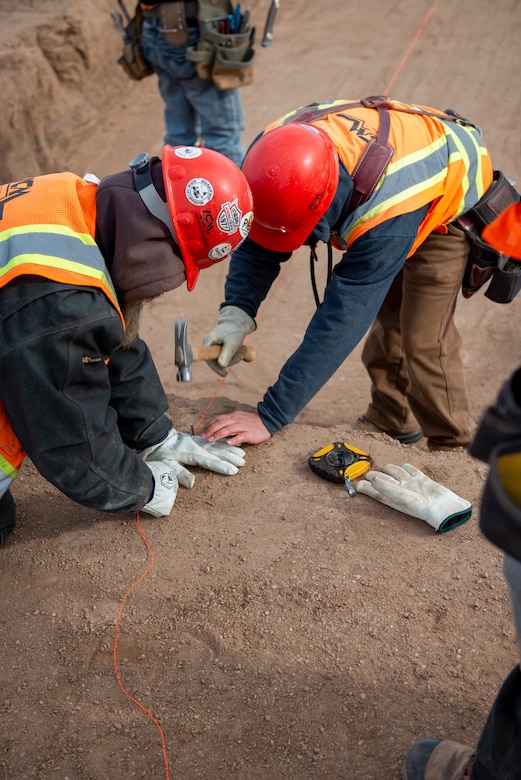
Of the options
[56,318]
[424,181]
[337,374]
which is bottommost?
[337,374]

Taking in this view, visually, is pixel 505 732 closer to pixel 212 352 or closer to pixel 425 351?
pixel 212 352

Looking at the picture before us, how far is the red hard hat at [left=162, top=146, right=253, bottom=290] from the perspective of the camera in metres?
2.39

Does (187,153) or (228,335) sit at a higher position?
(187,153)

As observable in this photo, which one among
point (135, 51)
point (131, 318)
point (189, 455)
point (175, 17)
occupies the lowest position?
point (189, 455)

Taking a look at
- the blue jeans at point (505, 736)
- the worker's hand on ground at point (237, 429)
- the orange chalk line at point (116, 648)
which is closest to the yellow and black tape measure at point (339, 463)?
the worker's hand on ground at point (237, 429)

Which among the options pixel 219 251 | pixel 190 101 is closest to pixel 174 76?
pixel 190 101

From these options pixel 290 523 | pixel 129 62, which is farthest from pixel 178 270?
pixel 129 62

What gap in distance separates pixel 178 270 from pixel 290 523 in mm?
1152

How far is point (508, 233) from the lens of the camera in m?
1.80

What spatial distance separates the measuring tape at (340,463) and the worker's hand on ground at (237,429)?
266mm

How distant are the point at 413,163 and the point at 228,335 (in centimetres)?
110

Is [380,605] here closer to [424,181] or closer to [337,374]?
[424,181]

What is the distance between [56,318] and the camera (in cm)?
224

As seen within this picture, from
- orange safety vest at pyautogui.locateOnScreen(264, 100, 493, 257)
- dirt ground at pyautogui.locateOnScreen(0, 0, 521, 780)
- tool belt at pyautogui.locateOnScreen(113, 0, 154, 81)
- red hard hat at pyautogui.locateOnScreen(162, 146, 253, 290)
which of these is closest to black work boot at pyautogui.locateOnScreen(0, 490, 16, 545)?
dirt ground at pyautogui.locateOnScreen(0, 0, 521, 780)
